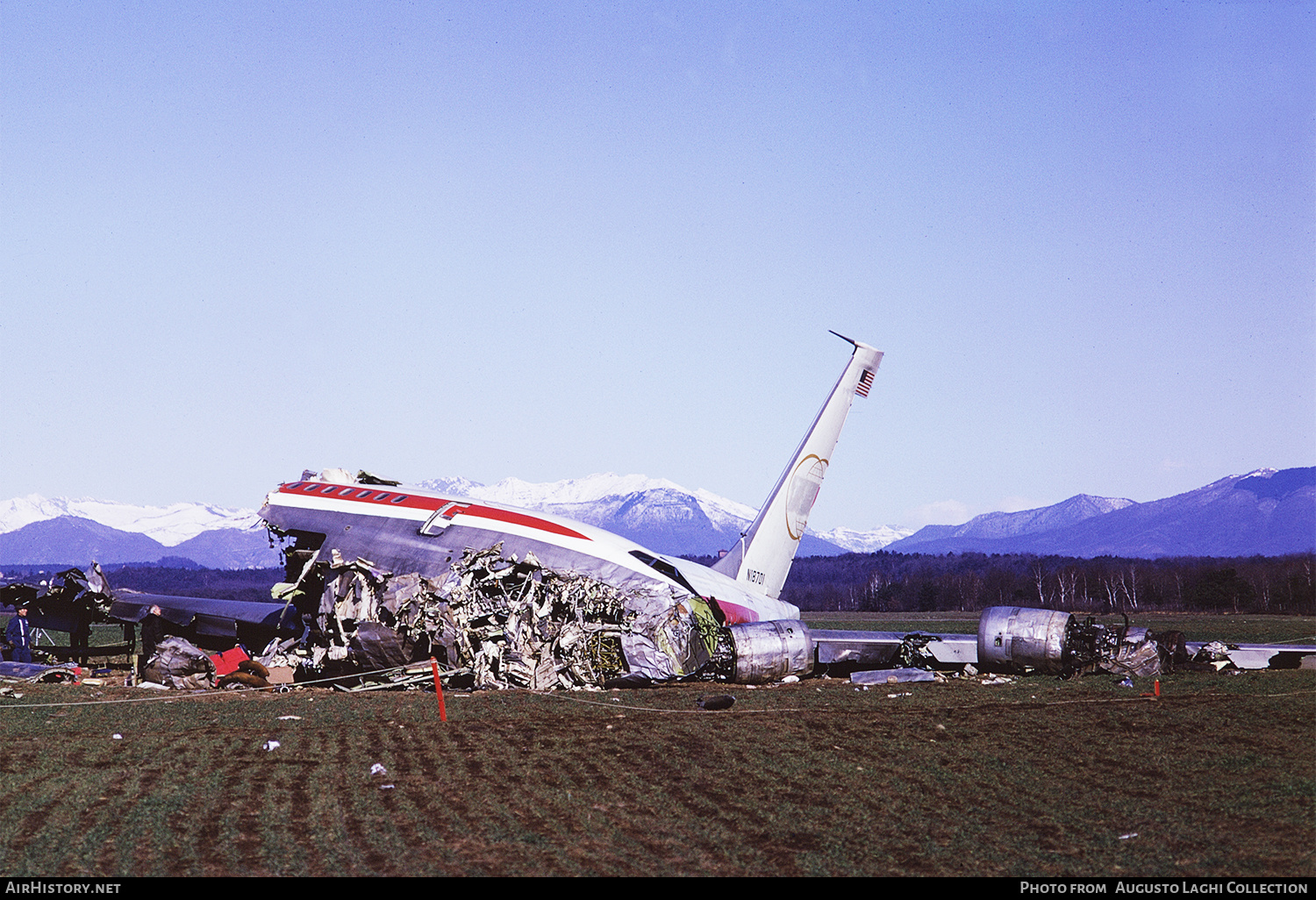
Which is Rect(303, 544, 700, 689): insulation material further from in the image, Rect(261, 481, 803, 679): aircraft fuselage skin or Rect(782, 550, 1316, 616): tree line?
Rect(782, 550, 1316, 616): tree line

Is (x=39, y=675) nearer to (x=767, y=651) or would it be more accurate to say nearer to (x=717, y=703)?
(x=717, y=703)

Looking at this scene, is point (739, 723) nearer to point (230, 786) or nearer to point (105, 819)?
point (230, 786)

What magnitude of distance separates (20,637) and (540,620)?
1910 cm

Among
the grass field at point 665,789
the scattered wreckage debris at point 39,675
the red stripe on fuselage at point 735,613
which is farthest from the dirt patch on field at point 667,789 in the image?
the scattered wreckage debris at point 39,675

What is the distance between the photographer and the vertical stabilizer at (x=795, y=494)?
3519cm

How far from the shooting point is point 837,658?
31484 mm

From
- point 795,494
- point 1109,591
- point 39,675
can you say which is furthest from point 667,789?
point 1109,591

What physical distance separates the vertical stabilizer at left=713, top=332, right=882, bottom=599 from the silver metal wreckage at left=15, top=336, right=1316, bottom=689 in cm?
177

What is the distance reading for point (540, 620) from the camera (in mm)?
28578

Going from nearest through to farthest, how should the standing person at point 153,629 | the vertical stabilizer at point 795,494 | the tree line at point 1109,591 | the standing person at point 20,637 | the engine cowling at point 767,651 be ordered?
the engine cowling at point 767,651 < the standing person at point 153,629 < the standing person at point 20,637 < the vertical stabilizer at point 795,494 < the tree line at point 1109,591

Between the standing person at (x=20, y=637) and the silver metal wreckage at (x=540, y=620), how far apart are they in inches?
171

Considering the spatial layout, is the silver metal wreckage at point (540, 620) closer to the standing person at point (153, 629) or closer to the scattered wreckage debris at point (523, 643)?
the scattered wreckage debris at point (523, 643)

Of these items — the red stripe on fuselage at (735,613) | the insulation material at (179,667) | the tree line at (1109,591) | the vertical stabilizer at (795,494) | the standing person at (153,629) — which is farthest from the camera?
the tree line at (1109,591)
